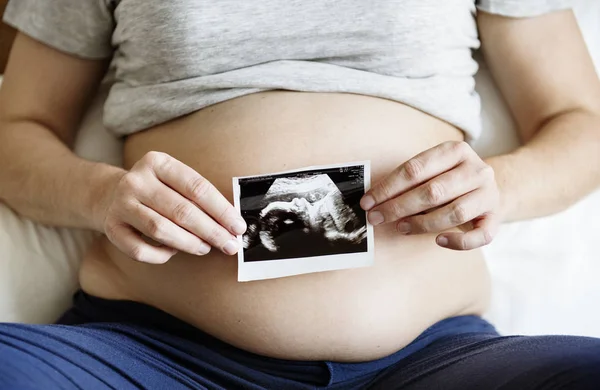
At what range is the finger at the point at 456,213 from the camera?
0.85 meters

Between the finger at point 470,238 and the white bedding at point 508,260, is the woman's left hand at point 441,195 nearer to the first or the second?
the finger at point 470,238

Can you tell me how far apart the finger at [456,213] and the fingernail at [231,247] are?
0.24m

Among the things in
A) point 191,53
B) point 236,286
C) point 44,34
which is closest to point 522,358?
point 236,286

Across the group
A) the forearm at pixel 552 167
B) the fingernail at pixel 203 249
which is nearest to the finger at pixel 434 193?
the forearm at pixel 552 167

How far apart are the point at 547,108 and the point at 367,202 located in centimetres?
42

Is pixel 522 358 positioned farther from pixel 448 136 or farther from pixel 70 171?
pixel 70 171

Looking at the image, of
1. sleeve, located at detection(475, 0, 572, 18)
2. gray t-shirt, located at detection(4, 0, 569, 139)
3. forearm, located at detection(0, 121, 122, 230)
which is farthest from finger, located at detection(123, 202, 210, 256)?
sleeve, located at detection(475, 0, 572, 18)

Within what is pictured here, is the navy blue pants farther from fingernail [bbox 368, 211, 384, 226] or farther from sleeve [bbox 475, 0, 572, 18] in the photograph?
sleeve [bbox 475, 0, 572, 18]

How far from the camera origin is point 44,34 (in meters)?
1.07

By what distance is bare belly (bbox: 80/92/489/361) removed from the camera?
2.94ft

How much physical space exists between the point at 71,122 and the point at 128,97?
18cm

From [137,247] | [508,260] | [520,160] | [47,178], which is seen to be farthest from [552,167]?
[47,178]

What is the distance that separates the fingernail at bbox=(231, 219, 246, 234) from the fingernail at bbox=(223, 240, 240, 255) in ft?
0.05

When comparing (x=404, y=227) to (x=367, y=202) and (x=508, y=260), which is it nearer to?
(x=367, y=202)
